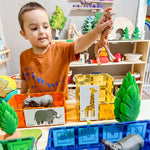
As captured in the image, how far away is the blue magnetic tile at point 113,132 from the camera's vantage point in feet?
1.12

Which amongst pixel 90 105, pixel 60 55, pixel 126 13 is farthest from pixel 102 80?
pixel 126 13

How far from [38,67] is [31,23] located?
0.83 ft

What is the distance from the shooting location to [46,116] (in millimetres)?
481

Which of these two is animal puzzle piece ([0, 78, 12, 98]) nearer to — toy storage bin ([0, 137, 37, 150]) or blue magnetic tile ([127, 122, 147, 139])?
toy storage bin ([0, 137, 37, 150])

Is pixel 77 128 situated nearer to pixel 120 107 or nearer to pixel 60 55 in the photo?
pixel 120 107

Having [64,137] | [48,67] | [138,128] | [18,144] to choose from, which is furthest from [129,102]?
[48,67]

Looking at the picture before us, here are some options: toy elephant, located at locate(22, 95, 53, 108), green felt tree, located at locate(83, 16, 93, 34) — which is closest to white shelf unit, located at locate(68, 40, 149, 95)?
green felt tree, located at locate(83, 16, 93, 34)

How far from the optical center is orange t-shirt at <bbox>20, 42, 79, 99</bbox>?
2.36ft

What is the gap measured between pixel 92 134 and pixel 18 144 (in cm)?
18

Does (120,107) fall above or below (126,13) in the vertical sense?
below

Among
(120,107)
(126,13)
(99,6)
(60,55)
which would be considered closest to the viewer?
(120,107)

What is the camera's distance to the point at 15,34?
1.82 m

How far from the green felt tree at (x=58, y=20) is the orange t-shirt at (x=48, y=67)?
3.62ft

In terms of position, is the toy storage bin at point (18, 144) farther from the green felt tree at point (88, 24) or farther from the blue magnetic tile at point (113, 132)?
the green felt tree at point (88, 24)
